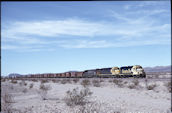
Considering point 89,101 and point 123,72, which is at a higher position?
point 123,72

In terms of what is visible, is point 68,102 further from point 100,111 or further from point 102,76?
point 102,76

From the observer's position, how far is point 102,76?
47.7 metres

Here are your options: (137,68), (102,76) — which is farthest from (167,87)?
(102,76)

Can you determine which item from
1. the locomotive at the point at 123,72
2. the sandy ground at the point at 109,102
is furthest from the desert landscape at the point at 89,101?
the locomotive at the point at 123,72

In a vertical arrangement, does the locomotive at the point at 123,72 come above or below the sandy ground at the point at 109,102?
above

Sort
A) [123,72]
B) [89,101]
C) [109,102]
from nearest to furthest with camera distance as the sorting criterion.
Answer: [109,102], [89,101], [123,72]

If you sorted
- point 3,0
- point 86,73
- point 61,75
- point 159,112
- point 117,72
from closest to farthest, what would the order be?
point 3,0 < point 159,112 < point 117,72 < point 86,73 < point 61,75

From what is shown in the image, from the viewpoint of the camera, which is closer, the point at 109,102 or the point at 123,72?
the point at 109,102

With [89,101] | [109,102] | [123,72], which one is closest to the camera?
[109,102]

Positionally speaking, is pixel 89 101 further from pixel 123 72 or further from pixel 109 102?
pixel 123 72

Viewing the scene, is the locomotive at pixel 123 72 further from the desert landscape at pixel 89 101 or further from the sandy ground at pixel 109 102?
the sandy ground at pixel 109 102

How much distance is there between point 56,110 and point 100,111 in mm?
2504

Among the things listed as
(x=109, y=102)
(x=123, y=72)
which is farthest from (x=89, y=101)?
(x=123, y=72)

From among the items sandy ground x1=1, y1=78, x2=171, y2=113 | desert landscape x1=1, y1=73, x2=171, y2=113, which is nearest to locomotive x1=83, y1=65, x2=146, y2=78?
desert landscape x1=1, y1=73, x2=171, y2=113
